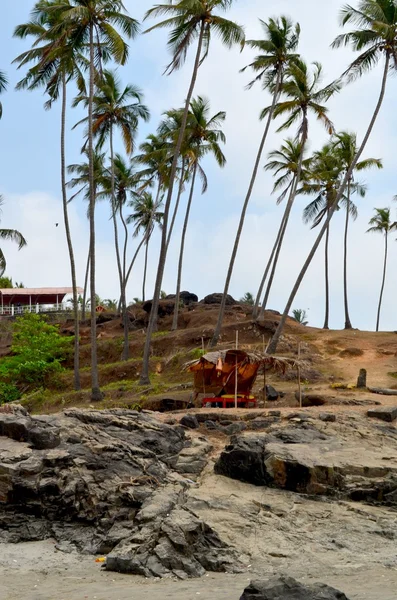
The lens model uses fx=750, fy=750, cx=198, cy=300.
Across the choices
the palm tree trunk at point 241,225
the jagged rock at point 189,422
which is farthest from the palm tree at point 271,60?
the jagged rock at point 189,422

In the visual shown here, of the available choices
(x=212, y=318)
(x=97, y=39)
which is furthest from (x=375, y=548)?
(x=212, y=318)

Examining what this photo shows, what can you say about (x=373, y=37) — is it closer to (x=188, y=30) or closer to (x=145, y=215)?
(x=188, y=30)

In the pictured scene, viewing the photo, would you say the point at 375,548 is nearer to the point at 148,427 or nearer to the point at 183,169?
the point at 148,427

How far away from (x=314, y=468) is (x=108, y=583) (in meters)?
4.91

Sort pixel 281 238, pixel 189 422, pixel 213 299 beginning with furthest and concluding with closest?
pixel 213 299 → pixel 281 238 → pixel 189 422

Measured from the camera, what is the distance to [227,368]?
70.3 ft

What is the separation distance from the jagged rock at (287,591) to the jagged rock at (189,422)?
29.8 ft

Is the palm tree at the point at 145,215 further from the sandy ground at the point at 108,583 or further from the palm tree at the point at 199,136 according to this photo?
the sandy ground at the point at 108,583

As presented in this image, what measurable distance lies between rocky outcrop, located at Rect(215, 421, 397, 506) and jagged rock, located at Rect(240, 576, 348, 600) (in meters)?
5.73

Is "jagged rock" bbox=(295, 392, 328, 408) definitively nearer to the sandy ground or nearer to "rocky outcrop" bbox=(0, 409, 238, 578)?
"rocky outcrop" bbox=(0, 409, 238, 578)

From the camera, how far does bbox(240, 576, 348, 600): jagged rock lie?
6754 mm

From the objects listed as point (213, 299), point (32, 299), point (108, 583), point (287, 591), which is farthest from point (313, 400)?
point (32, 299)

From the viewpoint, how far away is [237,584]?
29.4ft

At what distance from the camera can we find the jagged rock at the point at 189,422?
53.2ft
